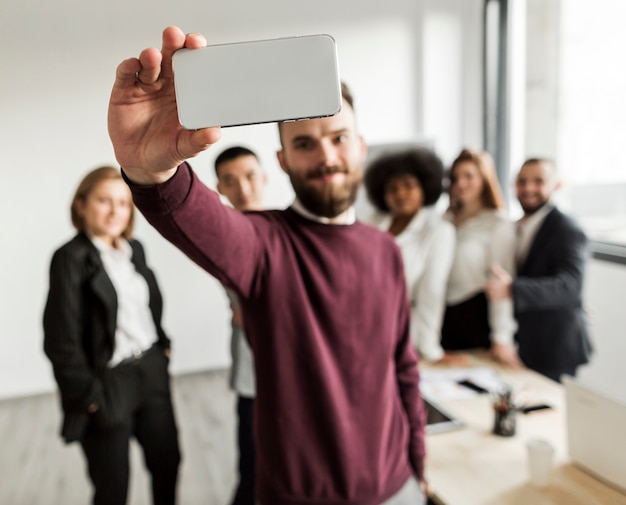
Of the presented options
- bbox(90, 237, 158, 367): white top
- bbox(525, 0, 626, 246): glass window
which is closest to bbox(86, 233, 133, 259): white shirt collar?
bbox(90, 237, 158, 367): white top

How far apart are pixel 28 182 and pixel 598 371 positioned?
149 inches

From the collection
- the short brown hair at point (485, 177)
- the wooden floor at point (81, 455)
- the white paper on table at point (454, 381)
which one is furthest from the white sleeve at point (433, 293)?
the wooden floor at point (81, 455)

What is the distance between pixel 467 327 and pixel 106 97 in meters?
2.40

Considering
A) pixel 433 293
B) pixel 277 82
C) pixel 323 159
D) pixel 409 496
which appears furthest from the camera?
pixel 433 293

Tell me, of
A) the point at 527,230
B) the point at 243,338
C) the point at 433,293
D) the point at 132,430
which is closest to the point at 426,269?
the point at 433,293

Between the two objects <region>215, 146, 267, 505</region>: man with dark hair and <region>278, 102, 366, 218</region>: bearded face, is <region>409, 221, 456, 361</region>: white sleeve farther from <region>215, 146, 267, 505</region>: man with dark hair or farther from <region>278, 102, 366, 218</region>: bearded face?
<region>278, 102, 366, 218</region>: bearded face

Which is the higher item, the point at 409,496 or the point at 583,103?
the point at 583,103

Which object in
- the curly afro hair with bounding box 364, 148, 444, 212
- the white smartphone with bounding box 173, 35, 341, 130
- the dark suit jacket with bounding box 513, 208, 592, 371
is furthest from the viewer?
the curly afro hair with bounding box 364, 148, 444, 212

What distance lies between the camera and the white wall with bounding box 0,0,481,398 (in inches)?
143

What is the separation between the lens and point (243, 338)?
79.4 inches

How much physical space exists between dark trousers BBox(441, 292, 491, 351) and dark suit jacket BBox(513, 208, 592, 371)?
0.48 feet

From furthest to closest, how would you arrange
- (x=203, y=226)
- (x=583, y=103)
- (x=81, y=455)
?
(x=583, y=103) → (x=81, y=455) → (x=203, y=226)

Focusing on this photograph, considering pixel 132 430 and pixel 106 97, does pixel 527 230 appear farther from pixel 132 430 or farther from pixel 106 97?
pixel 106 97

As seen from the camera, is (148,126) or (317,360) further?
(317,360)
